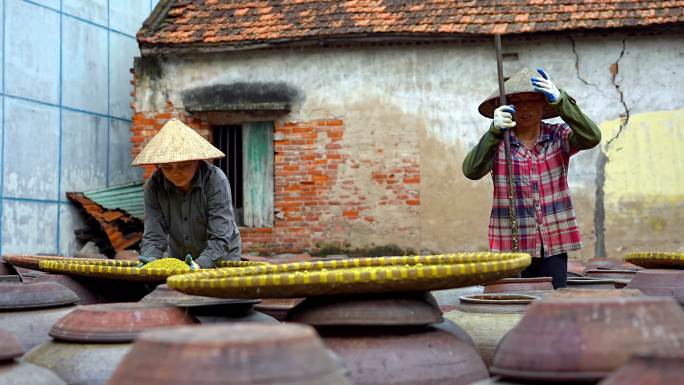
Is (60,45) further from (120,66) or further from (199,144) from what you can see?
(199,144)

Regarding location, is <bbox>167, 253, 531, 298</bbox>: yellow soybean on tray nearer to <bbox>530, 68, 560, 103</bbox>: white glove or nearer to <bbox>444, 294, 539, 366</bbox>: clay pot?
<bbox>444, 294, 539, 366</bbox>: clay pot

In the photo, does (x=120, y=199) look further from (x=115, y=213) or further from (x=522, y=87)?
(x=522, y=87)

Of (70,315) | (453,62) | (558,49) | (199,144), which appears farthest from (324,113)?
(70,315)

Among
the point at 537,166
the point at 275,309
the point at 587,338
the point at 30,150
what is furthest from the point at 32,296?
the point at 30,150

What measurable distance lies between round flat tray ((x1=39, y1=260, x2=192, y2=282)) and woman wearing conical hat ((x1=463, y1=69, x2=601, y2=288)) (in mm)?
1880

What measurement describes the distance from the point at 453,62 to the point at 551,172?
620cm

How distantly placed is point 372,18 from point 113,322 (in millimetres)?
8515

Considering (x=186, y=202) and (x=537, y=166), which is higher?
(x=537, y=166)

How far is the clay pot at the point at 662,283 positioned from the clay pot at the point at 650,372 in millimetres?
1961

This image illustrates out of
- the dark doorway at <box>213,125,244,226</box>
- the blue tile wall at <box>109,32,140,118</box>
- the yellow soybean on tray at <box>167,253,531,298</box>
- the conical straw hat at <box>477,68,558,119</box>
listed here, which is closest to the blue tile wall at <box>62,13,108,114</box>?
the blue tile wall at <box>109,32,140,118</box>

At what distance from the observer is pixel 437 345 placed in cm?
317

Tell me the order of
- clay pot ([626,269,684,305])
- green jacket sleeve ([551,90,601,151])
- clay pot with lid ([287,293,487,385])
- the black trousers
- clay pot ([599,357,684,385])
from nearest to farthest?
1. clay pot ([599,357,684,385])
2. clay pot with lid ([287,293,487,385])
3. clay pot ([626,269,684,305])
4. green jacket sleeve ([551,90,601,151])
5. the black trousers

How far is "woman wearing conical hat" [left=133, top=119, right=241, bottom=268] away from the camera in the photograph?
5.31m

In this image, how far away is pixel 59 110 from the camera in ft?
38.8
